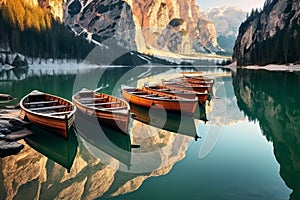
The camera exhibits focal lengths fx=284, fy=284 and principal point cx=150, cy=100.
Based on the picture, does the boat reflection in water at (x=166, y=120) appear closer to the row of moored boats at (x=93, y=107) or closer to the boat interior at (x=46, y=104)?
the row of moored boats at (x=93, y=107)

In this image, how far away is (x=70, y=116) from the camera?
13.8m

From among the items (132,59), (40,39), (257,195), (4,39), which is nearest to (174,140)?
(257,195)

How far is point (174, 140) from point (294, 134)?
707 centimetres

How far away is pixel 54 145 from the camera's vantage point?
1373 centimetres

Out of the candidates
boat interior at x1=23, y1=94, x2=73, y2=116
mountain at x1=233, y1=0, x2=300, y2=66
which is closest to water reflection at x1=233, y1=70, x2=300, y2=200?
boat interior at x1=23, y1=94, x2=73, y2=116

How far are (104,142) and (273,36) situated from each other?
115 m

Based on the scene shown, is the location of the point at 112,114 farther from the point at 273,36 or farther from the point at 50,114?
the point at 273,36

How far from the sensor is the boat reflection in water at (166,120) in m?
17.7

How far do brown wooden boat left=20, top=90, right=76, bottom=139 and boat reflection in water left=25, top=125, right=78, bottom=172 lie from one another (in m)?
0.43

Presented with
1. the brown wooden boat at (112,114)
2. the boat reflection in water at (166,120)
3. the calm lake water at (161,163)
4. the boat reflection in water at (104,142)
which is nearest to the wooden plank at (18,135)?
the calm lake water at (161,163)

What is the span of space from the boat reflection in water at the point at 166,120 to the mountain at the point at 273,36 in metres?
77.5

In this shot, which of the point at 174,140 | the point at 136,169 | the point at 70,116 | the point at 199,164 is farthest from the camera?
the point at 174,140

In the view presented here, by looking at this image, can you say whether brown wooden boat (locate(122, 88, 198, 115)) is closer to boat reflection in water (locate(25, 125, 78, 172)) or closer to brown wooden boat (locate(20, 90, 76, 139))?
brown wooden boat (locate(20, 90, 76, 139))

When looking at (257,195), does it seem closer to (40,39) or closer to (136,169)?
(136,169)
